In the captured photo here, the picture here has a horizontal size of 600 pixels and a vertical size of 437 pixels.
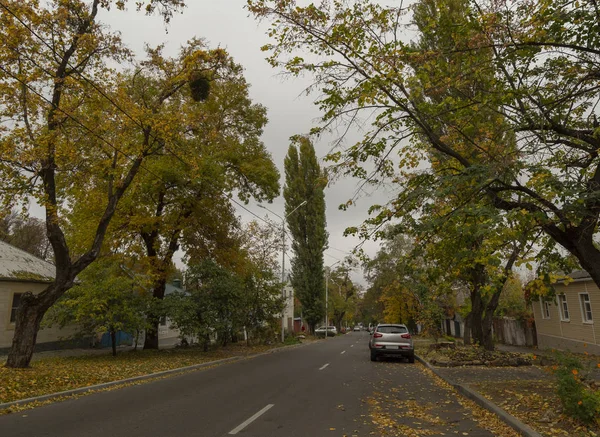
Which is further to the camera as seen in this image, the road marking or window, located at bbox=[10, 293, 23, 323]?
window, located at bbox=[10, 293, 23, 323]

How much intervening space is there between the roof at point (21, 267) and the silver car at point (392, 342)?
16483 millimetres

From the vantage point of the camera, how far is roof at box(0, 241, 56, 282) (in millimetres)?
18766

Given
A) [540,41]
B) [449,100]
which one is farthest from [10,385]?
[540,41]

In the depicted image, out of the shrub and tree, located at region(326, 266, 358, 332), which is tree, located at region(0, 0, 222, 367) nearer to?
the shrub

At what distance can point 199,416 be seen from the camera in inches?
283

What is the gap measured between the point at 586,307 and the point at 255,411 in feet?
59.3

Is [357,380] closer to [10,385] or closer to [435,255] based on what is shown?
[435,255]

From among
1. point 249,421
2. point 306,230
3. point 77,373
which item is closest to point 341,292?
point 306,230

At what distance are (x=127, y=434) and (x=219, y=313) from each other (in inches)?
510

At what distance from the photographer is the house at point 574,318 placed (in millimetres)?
17906

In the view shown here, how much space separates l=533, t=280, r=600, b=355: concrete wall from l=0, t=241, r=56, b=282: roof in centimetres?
2289

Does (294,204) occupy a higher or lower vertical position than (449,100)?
higher

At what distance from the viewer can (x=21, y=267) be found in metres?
20.1

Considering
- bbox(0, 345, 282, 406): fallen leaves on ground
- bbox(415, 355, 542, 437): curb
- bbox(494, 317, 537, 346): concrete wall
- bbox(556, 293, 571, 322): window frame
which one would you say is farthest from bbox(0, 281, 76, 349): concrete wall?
bbox(494, 317, 537, 346): concrete wall
